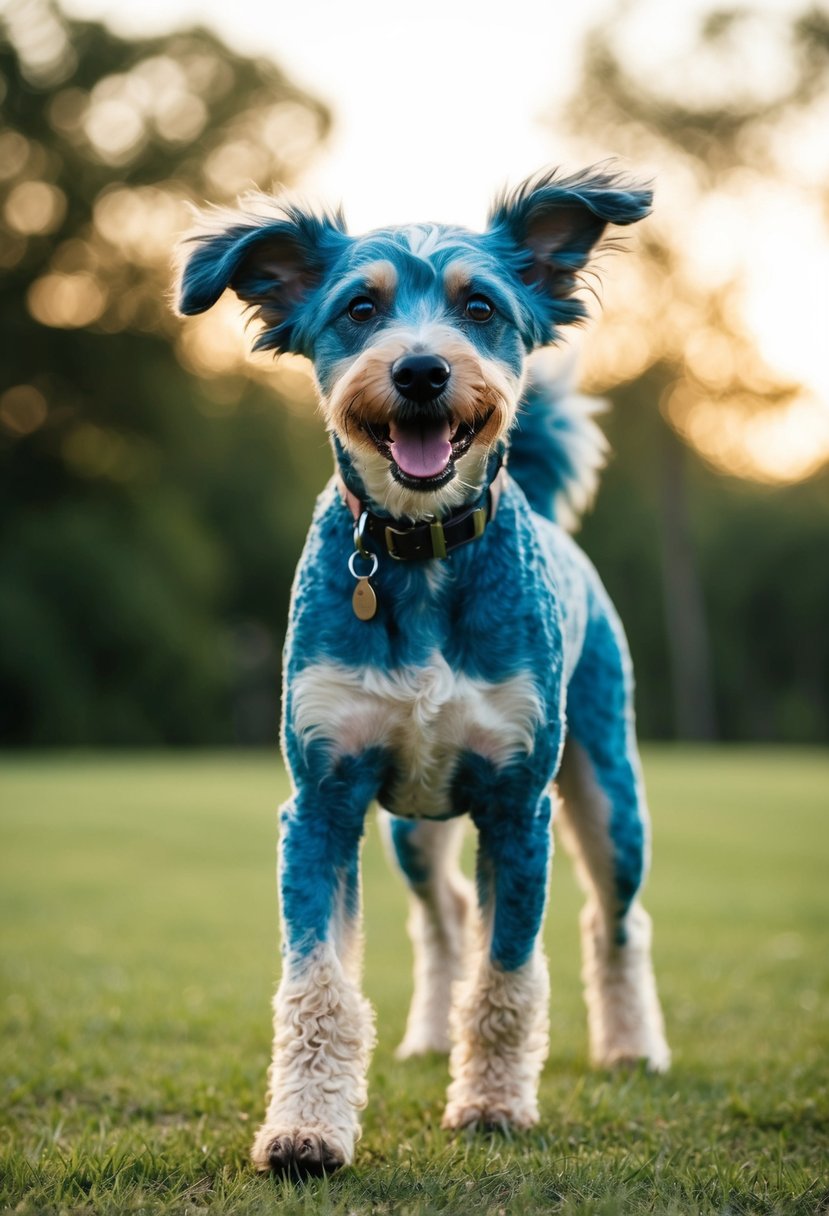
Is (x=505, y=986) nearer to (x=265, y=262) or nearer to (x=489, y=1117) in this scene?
(x=489, y=1117)

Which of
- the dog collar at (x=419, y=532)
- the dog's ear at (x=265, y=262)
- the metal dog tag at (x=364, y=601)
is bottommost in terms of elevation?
the metal dog tag at (x=364, y=601)

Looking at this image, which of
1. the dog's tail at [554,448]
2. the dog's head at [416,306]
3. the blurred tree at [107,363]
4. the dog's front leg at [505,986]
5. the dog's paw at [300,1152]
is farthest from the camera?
the blurred tree at [107,363]

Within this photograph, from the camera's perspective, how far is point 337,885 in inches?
159

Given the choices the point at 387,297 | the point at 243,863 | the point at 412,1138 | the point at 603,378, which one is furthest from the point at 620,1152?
the point at 603,378

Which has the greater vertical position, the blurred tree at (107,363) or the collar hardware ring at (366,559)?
the blurred tree at (107,363)

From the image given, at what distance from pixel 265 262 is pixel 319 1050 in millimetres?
2447

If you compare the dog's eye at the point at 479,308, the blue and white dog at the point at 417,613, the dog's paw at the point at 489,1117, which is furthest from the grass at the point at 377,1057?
the dog's eye at the point at 479,308

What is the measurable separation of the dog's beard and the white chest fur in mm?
504

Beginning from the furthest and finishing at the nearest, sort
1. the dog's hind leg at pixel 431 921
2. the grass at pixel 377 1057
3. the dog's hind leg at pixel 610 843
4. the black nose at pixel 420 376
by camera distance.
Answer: the dog's hind leg at pixel 431 921 < the dog's hind leg at pixel 610 843 < the black nose at pixel 420 376 < the grass at pixel 377 1057

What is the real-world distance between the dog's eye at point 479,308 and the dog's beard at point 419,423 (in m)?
0.15

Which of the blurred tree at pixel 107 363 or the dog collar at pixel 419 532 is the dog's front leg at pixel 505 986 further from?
the blurred tree at pixel 107 363

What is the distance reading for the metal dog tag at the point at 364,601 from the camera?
400 centimetres

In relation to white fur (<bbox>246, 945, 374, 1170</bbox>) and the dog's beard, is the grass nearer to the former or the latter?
white fur (<bbox>246, 945, 374, 1170</bbox>)

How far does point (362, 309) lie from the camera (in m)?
4.08
